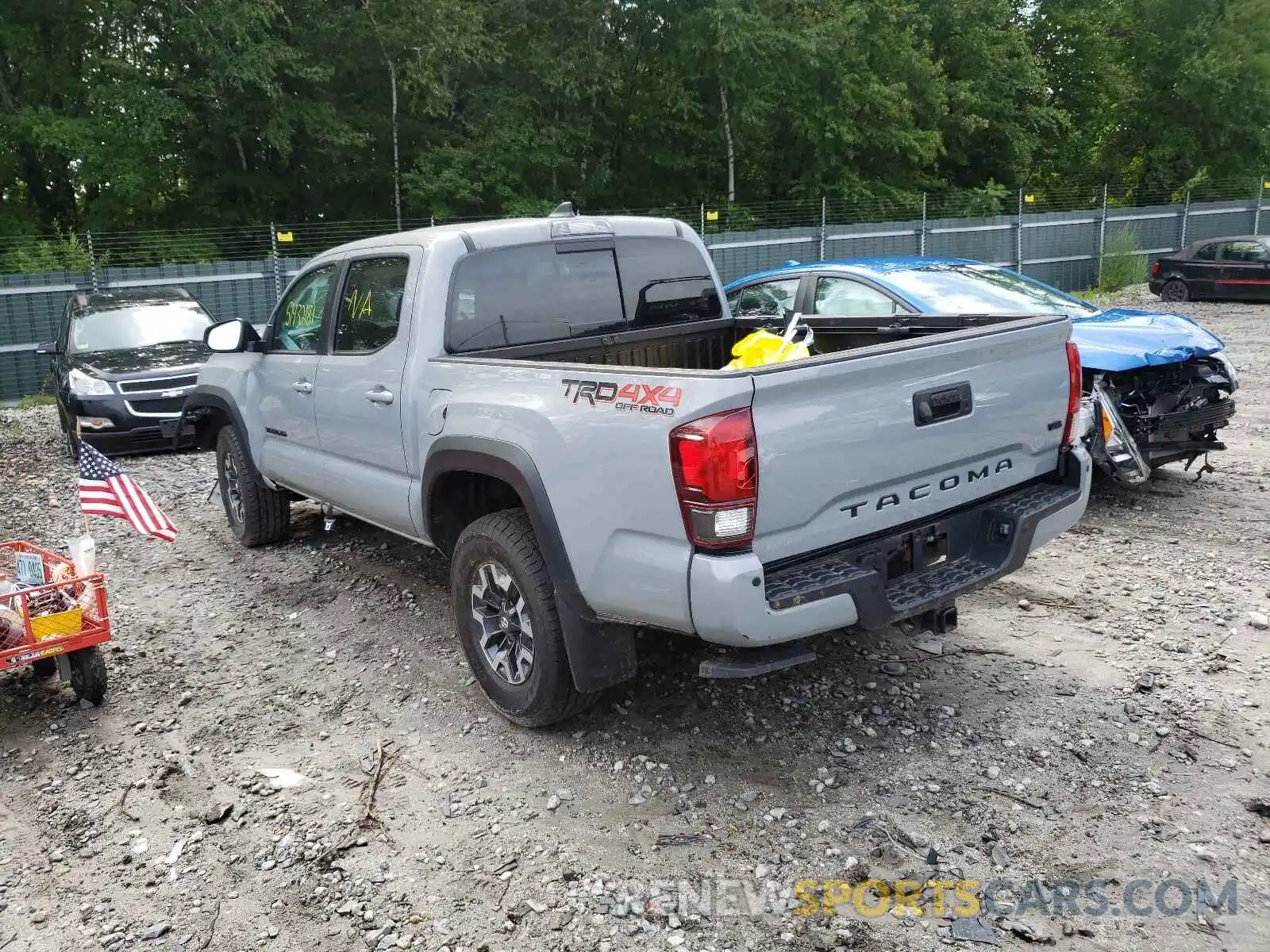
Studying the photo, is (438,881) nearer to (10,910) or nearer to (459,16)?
(10,910)

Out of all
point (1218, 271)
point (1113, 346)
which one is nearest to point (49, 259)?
point (1113, 346)

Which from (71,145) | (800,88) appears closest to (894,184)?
(800,88)

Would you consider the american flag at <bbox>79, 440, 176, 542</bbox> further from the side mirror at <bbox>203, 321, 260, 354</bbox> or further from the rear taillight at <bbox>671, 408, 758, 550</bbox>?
the rear taillight at <bbox>671, 408, 758, 550</bbox>

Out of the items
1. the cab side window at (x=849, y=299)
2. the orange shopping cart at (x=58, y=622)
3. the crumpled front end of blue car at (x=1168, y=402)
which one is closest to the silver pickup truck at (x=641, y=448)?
the orange shopping cart at (x=58, y=622)

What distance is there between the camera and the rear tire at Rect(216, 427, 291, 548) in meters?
6.83

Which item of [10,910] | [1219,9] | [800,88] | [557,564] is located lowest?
[10,910]

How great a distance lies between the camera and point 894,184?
29781mm

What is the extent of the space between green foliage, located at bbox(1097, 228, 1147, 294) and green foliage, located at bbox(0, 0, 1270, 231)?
3.96 metres

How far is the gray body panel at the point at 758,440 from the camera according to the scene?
329 cm

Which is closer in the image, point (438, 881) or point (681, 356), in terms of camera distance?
point (438, 881)

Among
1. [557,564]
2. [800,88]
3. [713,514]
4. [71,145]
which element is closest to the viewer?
[713,514]

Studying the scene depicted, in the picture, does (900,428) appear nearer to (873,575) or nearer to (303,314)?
(873,575)

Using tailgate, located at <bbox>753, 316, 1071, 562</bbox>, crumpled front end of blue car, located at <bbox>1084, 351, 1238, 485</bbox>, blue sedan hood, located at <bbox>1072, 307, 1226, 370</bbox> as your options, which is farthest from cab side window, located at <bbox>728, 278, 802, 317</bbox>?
tailgate, located at <bbox>753, 316, 1071, 562</bbox>

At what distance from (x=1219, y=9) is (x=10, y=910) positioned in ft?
138
